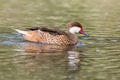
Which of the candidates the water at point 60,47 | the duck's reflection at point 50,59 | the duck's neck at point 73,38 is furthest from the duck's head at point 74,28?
the duck's reflection at point 50,59

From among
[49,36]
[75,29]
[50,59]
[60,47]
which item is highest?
[75,29]

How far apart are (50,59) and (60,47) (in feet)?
7.97

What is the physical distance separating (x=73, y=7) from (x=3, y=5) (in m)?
3.40

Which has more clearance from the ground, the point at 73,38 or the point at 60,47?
the point at 73,38

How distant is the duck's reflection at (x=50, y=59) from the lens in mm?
12722

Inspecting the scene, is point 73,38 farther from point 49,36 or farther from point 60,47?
point 60,47

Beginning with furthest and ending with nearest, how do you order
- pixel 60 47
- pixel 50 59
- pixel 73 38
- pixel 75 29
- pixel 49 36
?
pixel 75 29, pixel 73 38, pixel 49 36, pixel 60 47, pixel 50 59

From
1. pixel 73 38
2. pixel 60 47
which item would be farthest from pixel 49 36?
pixel 73 38

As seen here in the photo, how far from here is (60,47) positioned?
1641cm

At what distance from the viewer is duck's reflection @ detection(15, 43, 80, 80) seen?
501 inches

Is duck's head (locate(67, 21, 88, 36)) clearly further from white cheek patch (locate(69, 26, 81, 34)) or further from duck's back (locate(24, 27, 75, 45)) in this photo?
duck's back (locate(24, 27, 75, 45))

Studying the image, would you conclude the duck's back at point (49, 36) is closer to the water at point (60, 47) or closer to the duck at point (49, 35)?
the duck at point (49, 35)

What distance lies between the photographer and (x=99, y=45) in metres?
16.3

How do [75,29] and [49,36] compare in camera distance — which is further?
[75,29]
